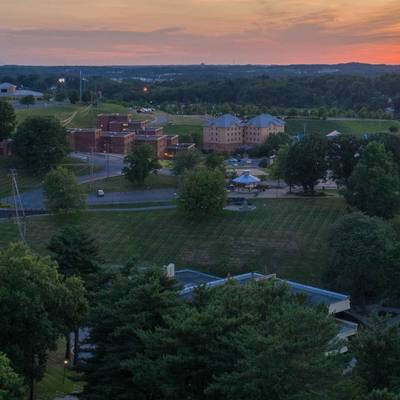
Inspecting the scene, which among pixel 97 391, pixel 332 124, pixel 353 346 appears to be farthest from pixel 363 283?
pixel 332 124

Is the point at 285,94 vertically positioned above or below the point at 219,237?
above

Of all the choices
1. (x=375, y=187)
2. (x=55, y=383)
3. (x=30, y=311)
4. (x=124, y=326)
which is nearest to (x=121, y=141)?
(x=375, y=187)

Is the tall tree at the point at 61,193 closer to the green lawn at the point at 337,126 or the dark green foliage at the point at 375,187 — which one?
the dark green foliage at the point at 375,187

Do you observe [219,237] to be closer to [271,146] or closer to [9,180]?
[9,180]

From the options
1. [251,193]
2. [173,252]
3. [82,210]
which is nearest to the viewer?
[173,252]

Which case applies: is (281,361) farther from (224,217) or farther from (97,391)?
(224,217)

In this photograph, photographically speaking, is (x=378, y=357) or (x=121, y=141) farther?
(x=121, y=141)

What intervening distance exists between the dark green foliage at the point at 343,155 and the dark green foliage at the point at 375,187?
13.5 ft

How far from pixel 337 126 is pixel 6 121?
45387 mm

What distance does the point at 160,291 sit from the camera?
15195 mm


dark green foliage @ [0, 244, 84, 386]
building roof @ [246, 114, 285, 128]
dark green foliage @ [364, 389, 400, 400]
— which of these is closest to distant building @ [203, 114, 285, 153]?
building roof @ [246, 114, 285, 128]

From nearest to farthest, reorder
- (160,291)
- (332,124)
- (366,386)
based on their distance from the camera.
Result: 1. (366,386)
2. (160,291)
3. (332,124)

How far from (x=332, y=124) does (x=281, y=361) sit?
7327 centimetres

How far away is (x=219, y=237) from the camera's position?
34.3 meters
